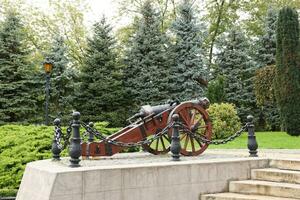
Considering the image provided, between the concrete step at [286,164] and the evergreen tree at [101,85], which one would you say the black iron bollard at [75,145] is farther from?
the evergreen tree at [101,85]

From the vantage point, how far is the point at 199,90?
1052 inches

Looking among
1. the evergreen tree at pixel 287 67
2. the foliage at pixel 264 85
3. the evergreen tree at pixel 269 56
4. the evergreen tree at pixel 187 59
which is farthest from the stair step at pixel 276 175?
the evergreen tree at pixel 269 56

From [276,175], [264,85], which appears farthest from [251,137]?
[264,85]

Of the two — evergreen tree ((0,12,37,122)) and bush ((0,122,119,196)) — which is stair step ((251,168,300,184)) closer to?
bush ((0,122,119,196))

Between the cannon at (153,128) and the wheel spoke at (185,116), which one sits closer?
the cannon at (153,128)

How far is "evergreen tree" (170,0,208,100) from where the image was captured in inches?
1042

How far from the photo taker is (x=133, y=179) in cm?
690

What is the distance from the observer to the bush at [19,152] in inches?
399

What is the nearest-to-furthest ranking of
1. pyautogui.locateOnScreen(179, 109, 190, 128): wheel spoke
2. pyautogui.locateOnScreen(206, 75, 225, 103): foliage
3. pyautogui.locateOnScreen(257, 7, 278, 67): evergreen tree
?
pyautogui.locateOnScreen(179, 109, 190, 128): wheel spoke
pyautogui.locateOnScreen(206, 75, 225, 103): foliage
pyautogui.locateOnScreen(257, 7, 278, 67): evergreen tree

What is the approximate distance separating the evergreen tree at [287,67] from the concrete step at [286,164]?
1098cm

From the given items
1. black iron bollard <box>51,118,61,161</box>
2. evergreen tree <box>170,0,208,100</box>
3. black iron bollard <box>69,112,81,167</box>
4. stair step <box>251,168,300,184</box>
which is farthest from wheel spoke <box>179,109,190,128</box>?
evergreen tree <box>170,0,208,100</box>

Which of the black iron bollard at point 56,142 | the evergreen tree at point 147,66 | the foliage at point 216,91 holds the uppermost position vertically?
the evergreen tree at point 147,66

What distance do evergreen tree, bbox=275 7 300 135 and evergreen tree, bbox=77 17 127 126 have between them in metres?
8.82

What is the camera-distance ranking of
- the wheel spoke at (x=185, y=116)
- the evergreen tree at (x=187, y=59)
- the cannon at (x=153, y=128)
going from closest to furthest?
the cannon at (x=153, y=128) < the wheel spoke at (x=185, y=116) < the evergreen tree at (x=187, y=59)
